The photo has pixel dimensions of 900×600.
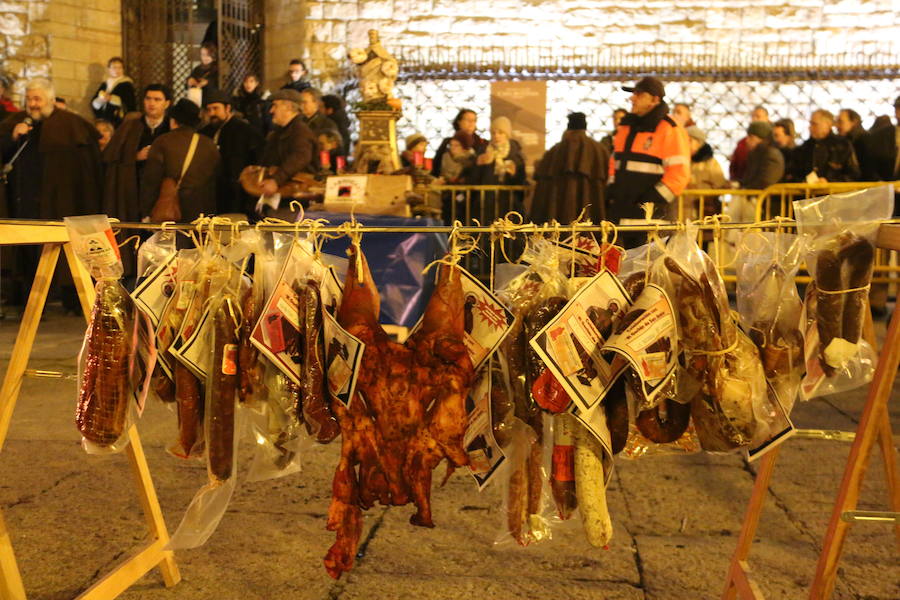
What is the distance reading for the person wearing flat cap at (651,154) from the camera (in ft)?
18.3

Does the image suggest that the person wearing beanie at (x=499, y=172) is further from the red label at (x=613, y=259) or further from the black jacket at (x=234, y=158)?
the red label at (x=613, y=259)

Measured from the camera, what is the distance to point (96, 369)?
197 centimetres

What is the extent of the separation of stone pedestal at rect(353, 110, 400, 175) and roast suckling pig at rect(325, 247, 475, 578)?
3.85 m

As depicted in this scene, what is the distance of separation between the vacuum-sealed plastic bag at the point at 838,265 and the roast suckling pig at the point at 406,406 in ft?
2.46

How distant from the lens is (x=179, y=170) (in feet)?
19.9

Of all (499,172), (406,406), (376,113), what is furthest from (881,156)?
(406,406)

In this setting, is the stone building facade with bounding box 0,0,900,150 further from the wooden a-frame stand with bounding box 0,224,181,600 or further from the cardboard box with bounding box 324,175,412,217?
the wooden a-frame stand with bounding box 0,224,181,600

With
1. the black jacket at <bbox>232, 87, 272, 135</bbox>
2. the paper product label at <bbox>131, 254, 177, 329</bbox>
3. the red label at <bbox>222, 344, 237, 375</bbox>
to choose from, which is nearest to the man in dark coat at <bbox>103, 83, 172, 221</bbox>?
the black jacket at <bbox>232, 87, 272, 135</bbox>

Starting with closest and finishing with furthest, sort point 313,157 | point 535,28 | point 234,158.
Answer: point 313,157, point 234,158, point 535,28

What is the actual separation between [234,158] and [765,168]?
4174 millimetres

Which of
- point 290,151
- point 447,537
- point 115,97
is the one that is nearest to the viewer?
point 447,537

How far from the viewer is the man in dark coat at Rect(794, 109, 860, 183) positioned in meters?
7.23

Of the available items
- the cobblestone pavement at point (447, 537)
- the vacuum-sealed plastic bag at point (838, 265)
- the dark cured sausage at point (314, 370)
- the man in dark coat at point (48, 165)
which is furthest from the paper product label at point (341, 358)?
the man in dark coat at point (48, 165)

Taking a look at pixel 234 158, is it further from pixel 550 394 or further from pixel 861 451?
pixel 861 451
